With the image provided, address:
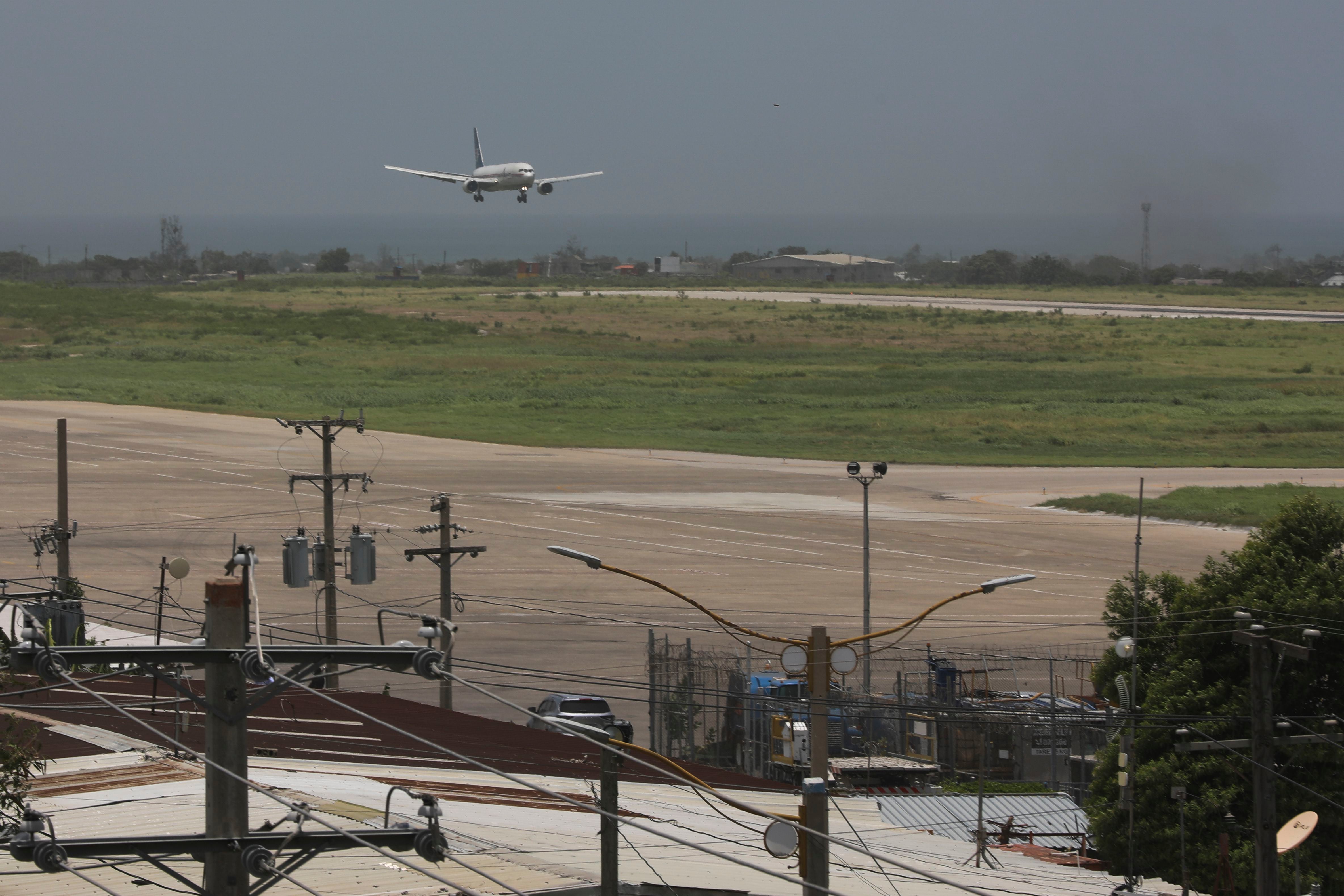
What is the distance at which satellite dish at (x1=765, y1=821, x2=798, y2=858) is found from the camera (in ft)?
47.9

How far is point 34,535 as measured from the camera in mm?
61062

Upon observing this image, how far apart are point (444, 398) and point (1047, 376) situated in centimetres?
5760

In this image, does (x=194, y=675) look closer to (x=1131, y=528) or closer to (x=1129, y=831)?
(x=1129, y=831)

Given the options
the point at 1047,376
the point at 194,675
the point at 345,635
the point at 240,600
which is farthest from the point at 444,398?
the point at 240,600

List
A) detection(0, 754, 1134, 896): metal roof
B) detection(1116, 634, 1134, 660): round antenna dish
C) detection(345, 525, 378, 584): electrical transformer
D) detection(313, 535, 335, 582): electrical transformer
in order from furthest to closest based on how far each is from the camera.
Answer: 1. detection(345, 525, 378, 584): electrical transformer
2. detection(313, 535, 335, 582): electrical transformer
3. detection(1116, 634, 1134, 660): round antenna dish
4. detection(0, 754, 1134, 896): metal roof

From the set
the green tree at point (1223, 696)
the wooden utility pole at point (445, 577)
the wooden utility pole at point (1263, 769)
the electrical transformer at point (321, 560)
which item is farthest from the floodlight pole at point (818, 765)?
the electrical transformer at point (321, 560)

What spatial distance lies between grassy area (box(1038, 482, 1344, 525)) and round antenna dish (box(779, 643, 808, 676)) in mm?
52354

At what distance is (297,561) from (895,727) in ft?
53.1

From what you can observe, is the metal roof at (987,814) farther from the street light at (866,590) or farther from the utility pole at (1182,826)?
the street light at (866,590)

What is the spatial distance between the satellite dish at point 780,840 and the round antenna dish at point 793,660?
228 inches

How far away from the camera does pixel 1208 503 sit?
76.1 m

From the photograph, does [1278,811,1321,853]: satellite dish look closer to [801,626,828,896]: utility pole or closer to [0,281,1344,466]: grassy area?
[801,626,828,896]: utility pole

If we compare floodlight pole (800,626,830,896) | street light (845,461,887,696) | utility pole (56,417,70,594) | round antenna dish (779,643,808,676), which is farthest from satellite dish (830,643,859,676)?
utility pole (56,417,70,594)

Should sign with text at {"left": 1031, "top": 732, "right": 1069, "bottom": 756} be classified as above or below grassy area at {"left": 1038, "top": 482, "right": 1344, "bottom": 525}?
below
